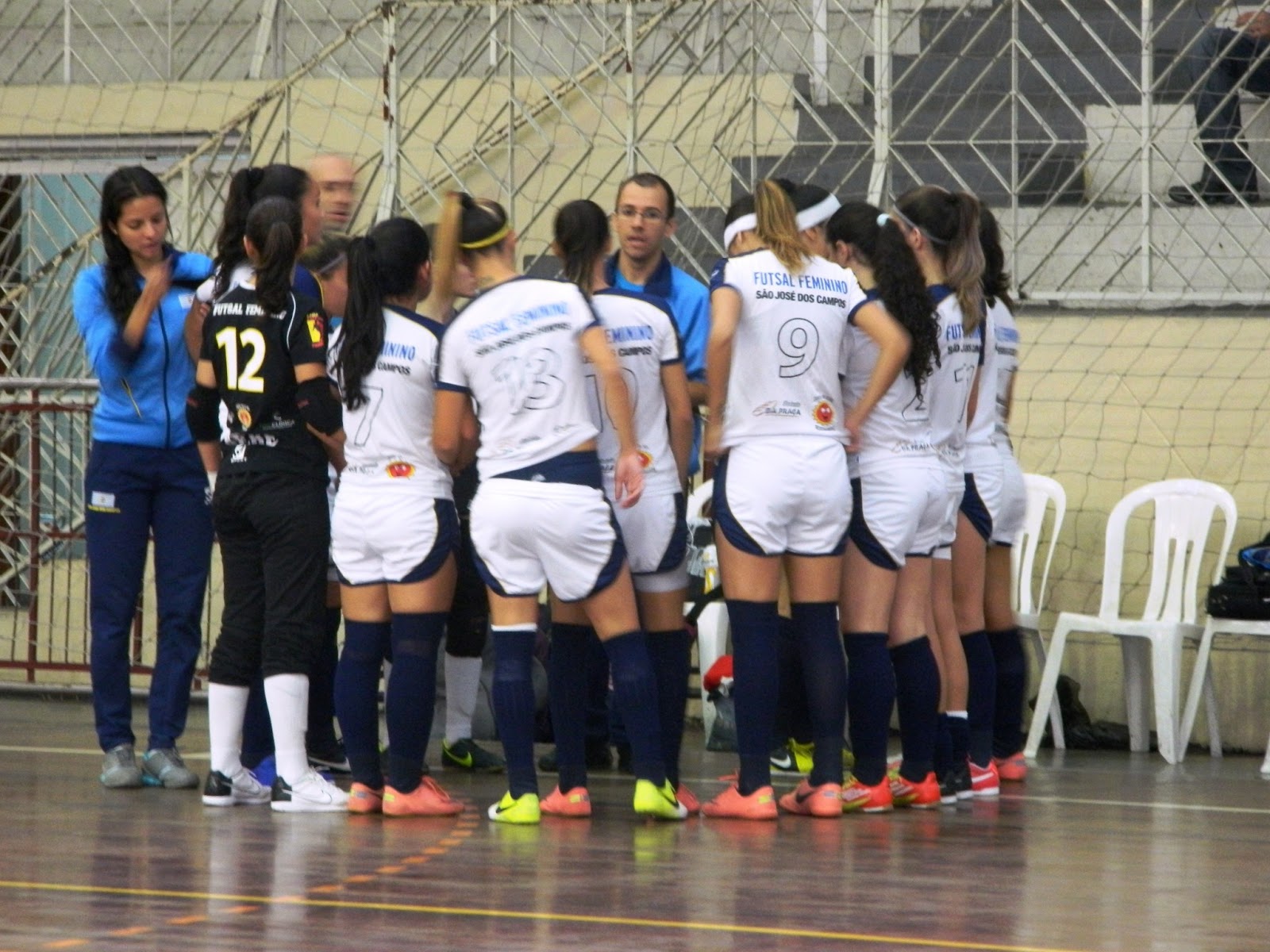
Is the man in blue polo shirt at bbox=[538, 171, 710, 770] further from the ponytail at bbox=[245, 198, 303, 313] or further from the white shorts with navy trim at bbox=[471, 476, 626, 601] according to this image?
the ponytail at bbox=[245, 198, 303, 313]

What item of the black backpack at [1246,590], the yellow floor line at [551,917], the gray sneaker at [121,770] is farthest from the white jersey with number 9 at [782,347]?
the black backpack at [1246,590]

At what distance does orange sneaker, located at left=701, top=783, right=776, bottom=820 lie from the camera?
6016 mm

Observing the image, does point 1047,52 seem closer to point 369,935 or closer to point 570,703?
point 570,703

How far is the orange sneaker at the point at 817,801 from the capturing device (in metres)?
6.12

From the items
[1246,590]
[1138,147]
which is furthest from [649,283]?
[1138,147]

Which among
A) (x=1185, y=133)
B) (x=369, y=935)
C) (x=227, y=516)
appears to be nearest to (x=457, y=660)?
(x=227, y=516)

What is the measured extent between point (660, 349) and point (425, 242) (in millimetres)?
756

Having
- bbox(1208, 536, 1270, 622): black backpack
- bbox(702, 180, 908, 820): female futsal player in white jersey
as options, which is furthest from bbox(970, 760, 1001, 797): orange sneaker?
bbox(1208, 536, 1270, 622): black backpack

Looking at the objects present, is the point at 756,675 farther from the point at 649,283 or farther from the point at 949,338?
the point at 649,283

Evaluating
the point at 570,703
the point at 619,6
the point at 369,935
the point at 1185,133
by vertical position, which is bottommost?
the point at 369,935

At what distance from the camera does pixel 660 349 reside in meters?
5.98

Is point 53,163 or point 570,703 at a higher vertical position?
point 53,163

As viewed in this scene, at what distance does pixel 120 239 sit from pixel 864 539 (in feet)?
8.48

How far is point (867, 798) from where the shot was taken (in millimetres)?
6250
